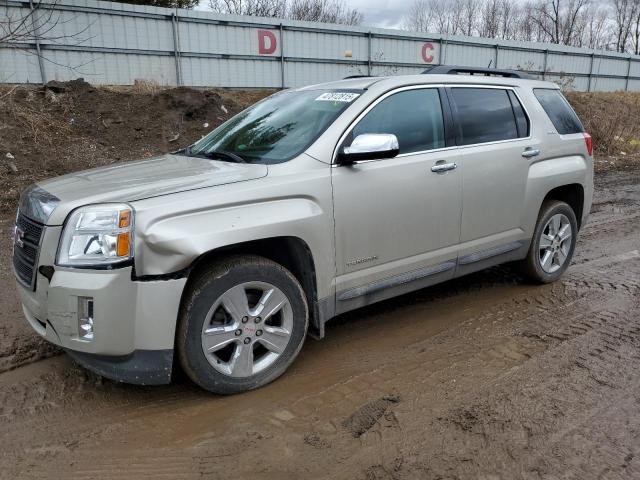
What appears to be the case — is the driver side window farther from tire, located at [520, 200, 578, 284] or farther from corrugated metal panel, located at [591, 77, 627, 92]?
corrugated metal panel, located at [591, 77, 627, 92]

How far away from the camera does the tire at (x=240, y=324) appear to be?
9.75 ft

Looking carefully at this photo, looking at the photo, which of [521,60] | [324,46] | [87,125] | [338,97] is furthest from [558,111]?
[521,60]

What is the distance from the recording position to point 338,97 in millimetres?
3881

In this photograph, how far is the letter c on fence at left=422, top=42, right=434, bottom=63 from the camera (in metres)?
22.1

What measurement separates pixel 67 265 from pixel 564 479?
2671mm

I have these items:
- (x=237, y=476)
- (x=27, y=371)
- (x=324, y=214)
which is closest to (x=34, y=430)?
(x=27, y=371)

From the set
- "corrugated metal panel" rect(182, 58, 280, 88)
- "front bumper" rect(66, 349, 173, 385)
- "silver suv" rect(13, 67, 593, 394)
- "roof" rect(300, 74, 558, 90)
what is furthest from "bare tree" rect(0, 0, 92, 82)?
"front bumper" rect(66, 349, 173, 385)

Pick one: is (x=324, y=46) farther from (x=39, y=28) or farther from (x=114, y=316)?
(x=114, y=316)

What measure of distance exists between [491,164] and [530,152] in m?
0.56

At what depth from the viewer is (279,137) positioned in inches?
149

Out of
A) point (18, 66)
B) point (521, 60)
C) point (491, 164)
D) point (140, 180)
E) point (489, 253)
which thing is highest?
point (521, 60)

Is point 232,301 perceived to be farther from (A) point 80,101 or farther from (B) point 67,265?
(A) point 80,101

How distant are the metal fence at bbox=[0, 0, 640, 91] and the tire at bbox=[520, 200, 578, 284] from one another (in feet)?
35.9

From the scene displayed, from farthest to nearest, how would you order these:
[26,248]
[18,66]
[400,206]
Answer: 1. [18,66]
2. [400,206]
3. [26,248]
